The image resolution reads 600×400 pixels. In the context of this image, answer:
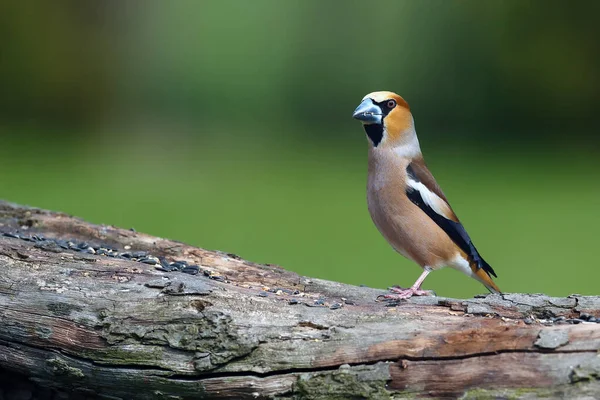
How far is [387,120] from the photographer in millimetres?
5457

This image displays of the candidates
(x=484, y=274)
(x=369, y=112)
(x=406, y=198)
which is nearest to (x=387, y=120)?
(x=369, y=112)

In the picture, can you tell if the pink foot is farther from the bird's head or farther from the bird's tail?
the bird's head

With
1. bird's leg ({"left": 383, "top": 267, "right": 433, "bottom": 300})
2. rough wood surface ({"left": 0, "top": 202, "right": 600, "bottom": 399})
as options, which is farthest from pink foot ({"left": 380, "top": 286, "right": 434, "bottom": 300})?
rough wood surface ({"left": 0, "top": 202, "right": 600, "bottom": 399})

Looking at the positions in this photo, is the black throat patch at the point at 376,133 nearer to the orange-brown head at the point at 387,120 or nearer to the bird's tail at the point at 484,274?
the orange-brown head at the point at 387,120

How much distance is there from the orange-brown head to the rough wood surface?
109cm

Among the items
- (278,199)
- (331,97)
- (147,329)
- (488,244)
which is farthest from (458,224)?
(331,97)

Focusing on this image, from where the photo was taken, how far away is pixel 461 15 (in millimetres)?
20016

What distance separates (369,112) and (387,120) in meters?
0.12

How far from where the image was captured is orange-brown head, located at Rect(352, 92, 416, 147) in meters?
5.46

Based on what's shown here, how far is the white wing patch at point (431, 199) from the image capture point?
5336 millimetres

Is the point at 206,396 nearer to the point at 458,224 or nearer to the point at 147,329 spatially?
the point at 147,329

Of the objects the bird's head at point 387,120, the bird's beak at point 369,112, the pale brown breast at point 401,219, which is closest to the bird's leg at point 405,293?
the pale brown breast at point 401,219

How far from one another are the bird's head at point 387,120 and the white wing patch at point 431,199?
0.28 metres

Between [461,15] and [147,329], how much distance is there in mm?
16916
